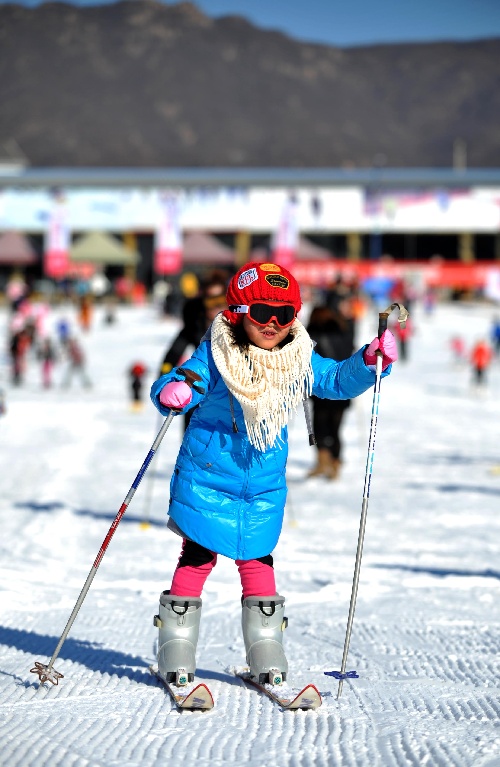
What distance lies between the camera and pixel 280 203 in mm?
48312

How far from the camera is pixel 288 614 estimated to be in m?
5.07

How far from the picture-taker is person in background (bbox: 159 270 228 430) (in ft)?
20.5

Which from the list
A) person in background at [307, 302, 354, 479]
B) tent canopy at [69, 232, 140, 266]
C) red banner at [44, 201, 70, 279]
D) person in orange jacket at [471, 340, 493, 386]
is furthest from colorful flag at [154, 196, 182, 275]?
person in background at [307, 302, 354, 479]

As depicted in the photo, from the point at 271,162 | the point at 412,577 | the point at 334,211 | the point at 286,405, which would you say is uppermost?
the point at 271,162

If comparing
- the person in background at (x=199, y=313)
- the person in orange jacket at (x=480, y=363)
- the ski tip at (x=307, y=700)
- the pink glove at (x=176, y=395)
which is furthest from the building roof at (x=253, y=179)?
the ski tip at (x=307, y=700)

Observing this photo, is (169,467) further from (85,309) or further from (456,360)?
(85,309)

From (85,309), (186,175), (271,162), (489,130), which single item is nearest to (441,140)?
(489,130)

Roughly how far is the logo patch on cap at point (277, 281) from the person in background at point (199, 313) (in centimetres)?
249

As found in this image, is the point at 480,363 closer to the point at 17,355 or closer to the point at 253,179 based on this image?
the point at 17,355

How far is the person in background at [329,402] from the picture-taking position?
29.2 ft

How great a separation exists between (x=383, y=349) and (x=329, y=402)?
5.83m

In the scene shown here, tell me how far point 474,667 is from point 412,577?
6.08 feet

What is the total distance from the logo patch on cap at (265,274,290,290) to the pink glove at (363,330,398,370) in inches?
12.7

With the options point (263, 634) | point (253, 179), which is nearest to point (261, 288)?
point (263, 634)
